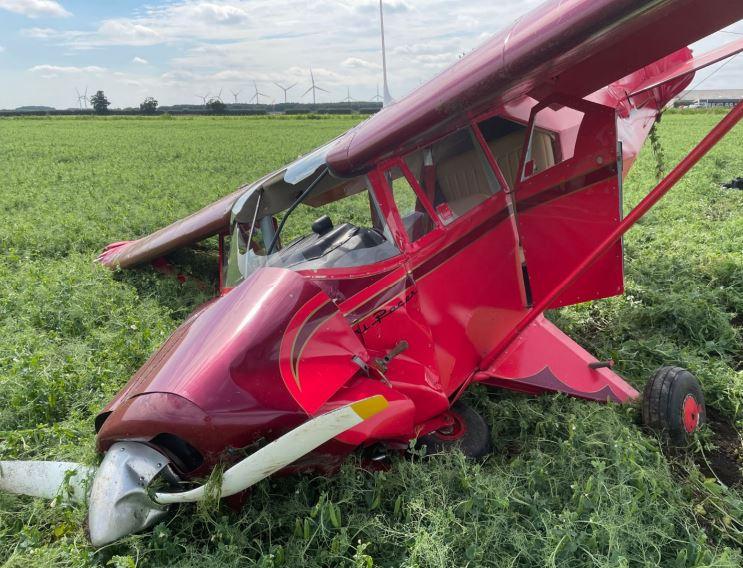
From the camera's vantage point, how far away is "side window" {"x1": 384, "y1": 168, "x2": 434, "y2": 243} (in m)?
3.39

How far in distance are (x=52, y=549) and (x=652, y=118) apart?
301 inches

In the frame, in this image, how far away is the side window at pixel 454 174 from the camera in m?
3.55

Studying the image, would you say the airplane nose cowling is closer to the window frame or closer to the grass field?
the grass field

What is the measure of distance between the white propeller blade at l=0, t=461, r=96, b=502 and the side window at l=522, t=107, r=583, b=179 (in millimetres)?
3322

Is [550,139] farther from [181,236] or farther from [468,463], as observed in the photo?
[181,236]

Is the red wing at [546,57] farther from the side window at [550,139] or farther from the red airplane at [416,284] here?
the side window at [550,139]

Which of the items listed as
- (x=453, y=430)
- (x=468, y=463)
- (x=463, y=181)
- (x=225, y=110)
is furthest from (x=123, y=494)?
(x=225, y=110)

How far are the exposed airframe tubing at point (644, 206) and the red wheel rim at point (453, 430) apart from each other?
20 centimetres

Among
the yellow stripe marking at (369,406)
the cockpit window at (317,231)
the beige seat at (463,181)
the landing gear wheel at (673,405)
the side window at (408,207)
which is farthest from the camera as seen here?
the beige seat at (463,181)

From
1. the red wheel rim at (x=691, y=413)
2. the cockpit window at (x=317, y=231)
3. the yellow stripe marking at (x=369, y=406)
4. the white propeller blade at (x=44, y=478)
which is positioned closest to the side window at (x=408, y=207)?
the cockpit window at (x=317, y=231)

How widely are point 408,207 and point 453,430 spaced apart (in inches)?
58.1

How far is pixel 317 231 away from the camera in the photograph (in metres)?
3.48

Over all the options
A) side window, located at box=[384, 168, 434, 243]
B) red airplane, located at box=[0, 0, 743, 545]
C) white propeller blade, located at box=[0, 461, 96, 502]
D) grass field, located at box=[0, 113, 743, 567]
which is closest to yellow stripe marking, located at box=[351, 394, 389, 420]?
red airplane, located at box=[0, 0, 743, 545]

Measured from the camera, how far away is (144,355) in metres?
4.72
